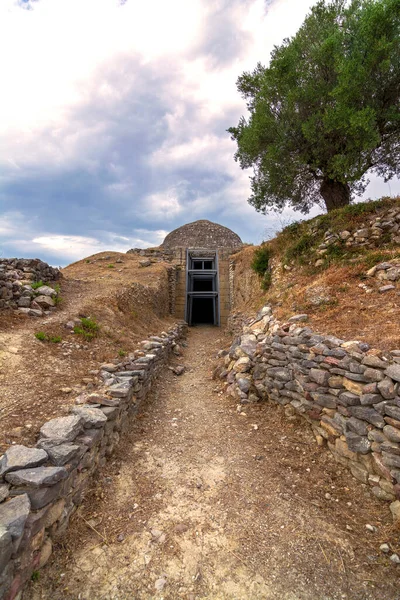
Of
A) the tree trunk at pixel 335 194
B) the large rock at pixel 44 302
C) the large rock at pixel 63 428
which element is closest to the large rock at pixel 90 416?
the large rock at pixel 63 428

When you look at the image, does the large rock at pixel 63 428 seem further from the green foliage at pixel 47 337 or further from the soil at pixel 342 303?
the soil at pixel 342 303

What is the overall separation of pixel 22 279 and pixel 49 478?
9.28 metres

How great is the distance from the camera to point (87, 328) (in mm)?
8477

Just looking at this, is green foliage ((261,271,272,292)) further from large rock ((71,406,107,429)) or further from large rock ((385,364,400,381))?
large rock ((71,406,107,429))

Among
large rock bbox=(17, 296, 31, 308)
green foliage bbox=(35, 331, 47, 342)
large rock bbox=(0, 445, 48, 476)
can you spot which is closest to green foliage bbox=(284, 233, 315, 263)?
green foliage bbox=(35, 331, 47, 342)

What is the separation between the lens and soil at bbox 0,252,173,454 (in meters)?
4.49

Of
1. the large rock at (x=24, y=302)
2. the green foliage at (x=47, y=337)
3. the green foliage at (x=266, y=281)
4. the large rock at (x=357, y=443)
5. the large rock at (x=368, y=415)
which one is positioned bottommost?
the large rock at (x=357, y=443)

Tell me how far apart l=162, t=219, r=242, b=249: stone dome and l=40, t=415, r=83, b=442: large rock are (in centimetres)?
2335

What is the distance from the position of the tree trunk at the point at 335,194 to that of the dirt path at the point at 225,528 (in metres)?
9.53

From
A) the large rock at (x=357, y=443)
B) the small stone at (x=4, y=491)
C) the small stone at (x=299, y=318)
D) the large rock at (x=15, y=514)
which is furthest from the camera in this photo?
the small stone at (x=299, y=318)

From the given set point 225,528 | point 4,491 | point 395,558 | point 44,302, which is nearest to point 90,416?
point 4,491

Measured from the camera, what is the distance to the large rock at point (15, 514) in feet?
8.00

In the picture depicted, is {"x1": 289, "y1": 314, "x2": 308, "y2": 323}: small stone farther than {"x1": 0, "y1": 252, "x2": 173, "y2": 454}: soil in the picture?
Yes

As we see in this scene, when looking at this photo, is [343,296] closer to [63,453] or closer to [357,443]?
[357,443]
